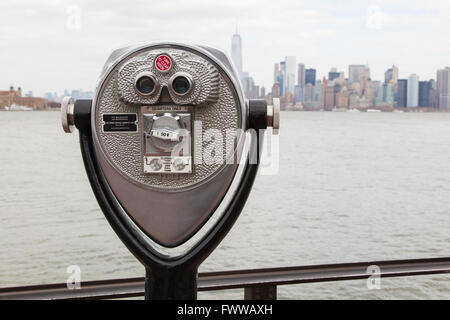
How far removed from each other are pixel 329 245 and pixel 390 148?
83.7ft

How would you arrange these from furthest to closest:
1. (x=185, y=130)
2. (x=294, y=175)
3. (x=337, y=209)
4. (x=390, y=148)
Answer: (x=390, y=148) < (x=294, y=175) < (x=337, y=209) < (x=185, y=130)

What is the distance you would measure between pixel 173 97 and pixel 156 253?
0.37 meters

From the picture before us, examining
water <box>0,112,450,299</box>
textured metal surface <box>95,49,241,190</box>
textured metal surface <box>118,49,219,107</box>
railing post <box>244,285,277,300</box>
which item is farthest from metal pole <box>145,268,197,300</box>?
water <box>0,112,450,299</box>

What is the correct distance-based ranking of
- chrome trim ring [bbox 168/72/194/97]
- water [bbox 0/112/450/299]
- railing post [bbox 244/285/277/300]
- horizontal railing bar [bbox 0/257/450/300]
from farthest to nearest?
water [bbox 0/112/450/299]
railing post [bbox 244/285/277/300]
horizontal railing bar [bbox 0/257/450/300]
chrome trim ring [bbox 168/72/194/97]

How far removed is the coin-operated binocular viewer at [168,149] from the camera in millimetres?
1399

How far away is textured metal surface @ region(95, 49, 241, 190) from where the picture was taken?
55.2 inches

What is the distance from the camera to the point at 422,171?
2498 cm

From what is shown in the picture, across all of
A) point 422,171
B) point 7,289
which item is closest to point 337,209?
point 422,171

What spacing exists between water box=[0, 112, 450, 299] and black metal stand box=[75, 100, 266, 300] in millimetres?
6861

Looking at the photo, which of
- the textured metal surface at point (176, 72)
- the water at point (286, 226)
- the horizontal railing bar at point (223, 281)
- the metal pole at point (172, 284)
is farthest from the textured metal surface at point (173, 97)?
the water at point (286, 226)

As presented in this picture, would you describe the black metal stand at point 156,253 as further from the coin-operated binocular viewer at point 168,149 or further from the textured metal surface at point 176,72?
the textured metal surface at point 176,72

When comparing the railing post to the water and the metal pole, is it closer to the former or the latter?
the metal pole

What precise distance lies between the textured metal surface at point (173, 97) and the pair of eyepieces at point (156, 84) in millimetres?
17
